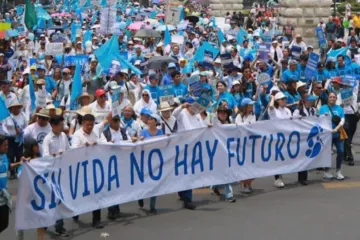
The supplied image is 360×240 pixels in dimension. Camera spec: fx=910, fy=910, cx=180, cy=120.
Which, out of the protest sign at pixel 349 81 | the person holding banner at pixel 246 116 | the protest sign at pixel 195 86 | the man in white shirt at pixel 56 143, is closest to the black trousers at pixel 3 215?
the man in white shirt at pixel 56 143

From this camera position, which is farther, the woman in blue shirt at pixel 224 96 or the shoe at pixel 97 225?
the woman in blue shirt at pixel 224 96

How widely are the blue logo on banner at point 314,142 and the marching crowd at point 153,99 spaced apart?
311mm

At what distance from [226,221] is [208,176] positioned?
1.28m

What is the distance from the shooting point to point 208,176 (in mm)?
A: 12750

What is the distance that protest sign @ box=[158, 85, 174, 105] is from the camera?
14.3 metres

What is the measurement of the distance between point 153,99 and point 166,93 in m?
0.54

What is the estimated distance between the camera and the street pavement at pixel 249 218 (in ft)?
35.9

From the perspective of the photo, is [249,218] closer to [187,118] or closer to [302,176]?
[187,118]

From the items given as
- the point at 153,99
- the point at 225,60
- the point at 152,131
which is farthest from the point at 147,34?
the point at 152,131

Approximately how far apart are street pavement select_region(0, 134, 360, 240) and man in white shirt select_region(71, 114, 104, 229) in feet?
0.50

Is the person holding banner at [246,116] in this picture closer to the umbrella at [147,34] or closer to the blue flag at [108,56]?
the blue flag at [108,56]

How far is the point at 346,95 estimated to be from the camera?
608 inches

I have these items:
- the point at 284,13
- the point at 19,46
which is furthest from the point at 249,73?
the point at 284,13

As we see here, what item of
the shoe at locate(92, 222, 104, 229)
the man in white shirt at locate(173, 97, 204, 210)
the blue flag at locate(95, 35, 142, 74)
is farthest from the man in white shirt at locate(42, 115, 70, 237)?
the blue flag at locate(95, 35, 142, 74)
